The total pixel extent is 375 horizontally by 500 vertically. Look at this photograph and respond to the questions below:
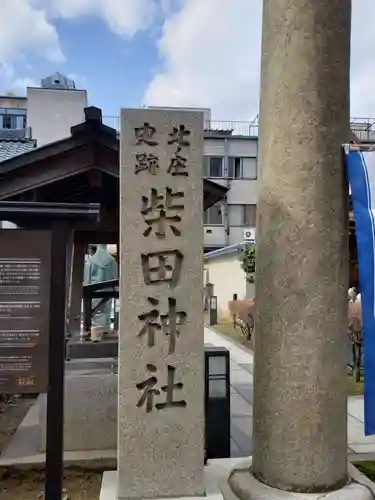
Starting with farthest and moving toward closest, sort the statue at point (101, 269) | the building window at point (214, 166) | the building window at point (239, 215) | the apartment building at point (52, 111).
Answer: the building window at point (239, 215)
the building window at point (214, 166)
the apartment building at point (52, 111)
the statue at point (101, 269)

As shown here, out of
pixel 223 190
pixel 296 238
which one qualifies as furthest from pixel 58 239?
pixel 223 190

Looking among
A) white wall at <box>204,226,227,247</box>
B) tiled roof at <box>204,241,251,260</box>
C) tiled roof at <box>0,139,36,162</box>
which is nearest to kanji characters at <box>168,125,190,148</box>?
tiled roof at <box>0,139,36,162</box>

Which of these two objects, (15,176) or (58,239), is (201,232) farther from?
(15,176)

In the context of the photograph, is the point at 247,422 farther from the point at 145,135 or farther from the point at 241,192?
the point at 241,192

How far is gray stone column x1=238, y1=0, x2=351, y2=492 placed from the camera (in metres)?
3.91

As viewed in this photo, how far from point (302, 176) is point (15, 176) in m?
3.35

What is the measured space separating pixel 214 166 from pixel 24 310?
30.3 metres

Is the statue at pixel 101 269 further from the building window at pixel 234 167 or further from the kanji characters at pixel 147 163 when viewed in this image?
the building window at pixel 234 167

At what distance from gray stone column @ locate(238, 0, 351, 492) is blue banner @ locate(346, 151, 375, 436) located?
0.13 m

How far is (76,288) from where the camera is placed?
7.99 meters

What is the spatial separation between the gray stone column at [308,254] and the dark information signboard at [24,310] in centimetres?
182

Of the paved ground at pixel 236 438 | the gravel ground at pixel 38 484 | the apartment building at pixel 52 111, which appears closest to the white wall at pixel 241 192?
the apartment building at pixel 52 111

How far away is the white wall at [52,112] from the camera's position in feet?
90.9

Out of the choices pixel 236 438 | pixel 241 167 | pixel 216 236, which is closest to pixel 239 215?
pixel 216 236
